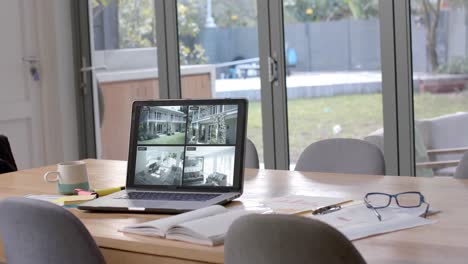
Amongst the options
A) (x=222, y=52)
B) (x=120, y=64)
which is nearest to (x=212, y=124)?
(x=222, y=52)

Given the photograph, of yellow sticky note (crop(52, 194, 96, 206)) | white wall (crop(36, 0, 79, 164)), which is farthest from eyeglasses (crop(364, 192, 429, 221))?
white wall (crop(36, 0, 79, 164))

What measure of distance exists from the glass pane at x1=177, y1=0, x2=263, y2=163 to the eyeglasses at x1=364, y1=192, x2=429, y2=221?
2.62 metres

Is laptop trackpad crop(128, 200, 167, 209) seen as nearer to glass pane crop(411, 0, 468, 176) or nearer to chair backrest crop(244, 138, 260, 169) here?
chair backrest crop(244, 138, 260, 169)

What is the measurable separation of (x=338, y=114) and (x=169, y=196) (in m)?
2.44

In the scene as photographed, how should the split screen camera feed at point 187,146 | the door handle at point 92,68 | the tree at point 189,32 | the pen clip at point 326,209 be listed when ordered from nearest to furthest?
the pen clip at point 326,209, the split screen camera feed at point 187,146, the tree at point 189,32, the door handle at point 92,68

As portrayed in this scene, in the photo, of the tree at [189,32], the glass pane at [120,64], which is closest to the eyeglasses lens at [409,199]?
the tree at [189,32]

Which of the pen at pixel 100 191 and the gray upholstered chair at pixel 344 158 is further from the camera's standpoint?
the gray upholstered chair at pixel 344 158

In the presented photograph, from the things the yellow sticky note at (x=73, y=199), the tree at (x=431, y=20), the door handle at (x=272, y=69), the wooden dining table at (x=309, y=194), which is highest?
the tree at (x=431, y=20)

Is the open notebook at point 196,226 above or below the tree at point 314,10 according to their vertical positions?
below

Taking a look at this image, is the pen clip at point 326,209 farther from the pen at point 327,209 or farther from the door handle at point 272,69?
the door handle at point 272,69

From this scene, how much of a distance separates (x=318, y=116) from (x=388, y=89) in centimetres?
54

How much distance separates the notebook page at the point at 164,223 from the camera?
6.97 feet

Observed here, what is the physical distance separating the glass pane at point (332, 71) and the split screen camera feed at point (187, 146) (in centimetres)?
222

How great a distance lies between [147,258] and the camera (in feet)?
6.81
